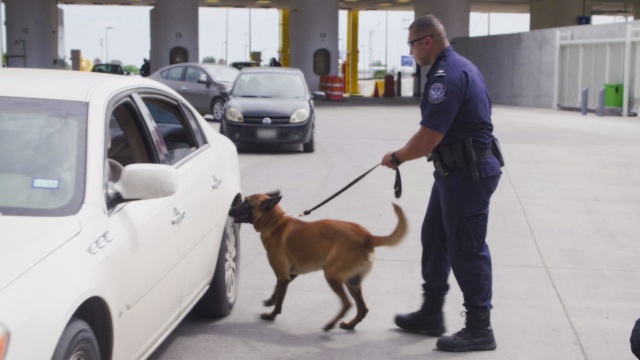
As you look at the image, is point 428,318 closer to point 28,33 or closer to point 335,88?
point 335,88

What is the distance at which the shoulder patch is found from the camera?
16.6 ft

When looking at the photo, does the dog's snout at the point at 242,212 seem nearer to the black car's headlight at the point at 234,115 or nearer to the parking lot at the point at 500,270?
the parking lot at the point at 500,270

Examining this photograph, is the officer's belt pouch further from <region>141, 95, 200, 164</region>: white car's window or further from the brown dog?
<region>141, 95, 200, 164</region>: white car's window

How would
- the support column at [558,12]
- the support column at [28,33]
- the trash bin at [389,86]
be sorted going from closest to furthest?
the support column at [28,33], the trash bin at [389,86], the support column at [558,12]

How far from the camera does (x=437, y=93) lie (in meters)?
5.06

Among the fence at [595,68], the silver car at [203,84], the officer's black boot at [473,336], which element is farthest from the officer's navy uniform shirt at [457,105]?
the fence at [595,68]

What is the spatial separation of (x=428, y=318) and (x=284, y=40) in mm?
56729

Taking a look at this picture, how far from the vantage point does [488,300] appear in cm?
535

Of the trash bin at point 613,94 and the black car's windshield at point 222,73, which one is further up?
the black car's windshield at point 222,73

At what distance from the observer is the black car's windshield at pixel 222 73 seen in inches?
979

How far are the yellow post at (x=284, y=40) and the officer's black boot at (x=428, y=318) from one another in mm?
54055

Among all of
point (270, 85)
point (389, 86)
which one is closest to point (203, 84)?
point (270, 85)

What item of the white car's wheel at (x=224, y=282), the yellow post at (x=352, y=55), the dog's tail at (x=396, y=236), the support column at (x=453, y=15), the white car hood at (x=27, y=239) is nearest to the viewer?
the white car hood at (x=27, y=239)

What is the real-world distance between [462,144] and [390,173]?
8649 millimetres
